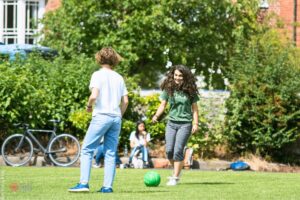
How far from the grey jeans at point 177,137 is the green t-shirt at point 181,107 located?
84 millimetres

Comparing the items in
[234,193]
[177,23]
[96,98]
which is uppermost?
[177,23]

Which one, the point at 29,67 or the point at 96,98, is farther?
the point at 29,67

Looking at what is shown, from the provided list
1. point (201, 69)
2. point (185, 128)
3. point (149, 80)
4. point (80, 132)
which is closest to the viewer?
point (185, 128)

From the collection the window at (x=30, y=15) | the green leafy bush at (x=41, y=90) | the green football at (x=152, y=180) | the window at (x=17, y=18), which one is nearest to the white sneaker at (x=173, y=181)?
the green football at (x=152, y=180)

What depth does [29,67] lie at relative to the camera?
2547 cm

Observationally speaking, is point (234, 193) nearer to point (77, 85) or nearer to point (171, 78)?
point (171, 78)

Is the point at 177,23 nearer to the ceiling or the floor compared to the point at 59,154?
nearer to the ceiling

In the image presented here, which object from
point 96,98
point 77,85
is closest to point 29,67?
point 77,85

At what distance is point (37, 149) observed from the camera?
936 inches

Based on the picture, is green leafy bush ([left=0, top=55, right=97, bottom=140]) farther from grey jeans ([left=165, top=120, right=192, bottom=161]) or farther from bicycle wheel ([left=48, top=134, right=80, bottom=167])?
grey jeans ([left=165, top=120, right=192, bottom=161])

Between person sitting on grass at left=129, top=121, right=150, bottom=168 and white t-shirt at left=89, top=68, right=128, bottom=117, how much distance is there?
10.2 metres

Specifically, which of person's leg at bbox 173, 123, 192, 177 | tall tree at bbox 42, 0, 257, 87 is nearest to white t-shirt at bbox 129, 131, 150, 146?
tall tree at bbox 42, 0, 257, 87

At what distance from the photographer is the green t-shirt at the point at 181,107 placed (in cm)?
1556

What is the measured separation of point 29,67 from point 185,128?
34.7 feet
